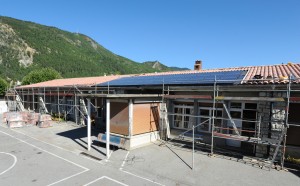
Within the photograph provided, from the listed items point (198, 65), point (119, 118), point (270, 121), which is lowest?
point (119, 118)

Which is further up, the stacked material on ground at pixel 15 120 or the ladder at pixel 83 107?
the ladder at pixel 83 107

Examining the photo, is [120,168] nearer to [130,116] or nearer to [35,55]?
[130,116]

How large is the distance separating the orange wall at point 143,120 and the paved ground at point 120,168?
1137 mm

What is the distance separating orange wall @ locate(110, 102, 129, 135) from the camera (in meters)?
12.5

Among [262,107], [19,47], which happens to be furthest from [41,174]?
[19,47]

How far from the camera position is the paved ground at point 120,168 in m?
8.30

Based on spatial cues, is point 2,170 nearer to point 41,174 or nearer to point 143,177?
point 41,174

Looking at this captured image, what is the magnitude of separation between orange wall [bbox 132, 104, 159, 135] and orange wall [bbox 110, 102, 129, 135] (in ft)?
1.59

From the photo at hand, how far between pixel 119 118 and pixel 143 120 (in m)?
1.48

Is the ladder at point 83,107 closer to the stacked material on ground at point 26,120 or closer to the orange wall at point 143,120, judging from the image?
the stacked material on ground at point 26,120

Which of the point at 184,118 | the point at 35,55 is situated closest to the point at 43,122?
the point at 184,118

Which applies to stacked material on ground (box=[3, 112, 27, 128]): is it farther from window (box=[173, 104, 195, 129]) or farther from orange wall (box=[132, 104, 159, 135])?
window (box=[173, 104, 195, 129])

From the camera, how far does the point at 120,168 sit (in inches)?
376

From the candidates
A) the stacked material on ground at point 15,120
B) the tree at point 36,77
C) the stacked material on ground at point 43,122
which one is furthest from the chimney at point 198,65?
the tree at point 36,77
